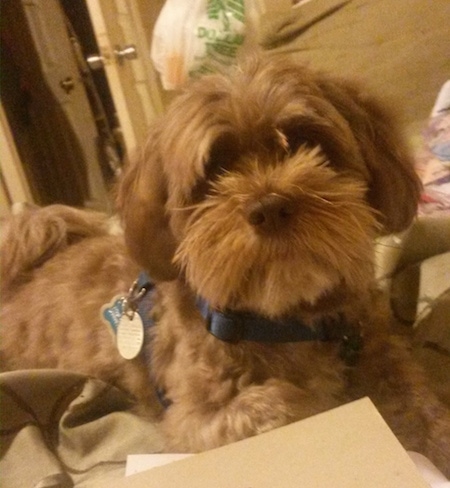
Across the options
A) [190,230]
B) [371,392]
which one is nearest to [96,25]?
[190,230]

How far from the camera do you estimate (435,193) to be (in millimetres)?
1570

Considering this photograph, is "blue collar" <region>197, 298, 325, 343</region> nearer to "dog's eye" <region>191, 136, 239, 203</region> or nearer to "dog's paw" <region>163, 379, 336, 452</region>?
"dog's paw" <region>163, 379, 336, 452</region>

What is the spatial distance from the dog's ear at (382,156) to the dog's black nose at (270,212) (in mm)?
245

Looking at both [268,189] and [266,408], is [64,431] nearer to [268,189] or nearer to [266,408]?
[266,408]

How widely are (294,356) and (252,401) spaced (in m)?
0.14

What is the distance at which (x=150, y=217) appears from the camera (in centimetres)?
110

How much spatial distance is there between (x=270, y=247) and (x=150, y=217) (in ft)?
0.95

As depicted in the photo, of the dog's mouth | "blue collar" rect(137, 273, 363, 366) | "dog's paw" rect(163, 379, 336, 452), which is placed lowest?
"dog's paw" rect(163, 379, 336, 452)

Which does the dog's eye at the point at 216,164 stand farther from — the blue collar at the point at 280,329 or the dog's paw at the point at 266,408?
the dog's paw at the point at 266,408

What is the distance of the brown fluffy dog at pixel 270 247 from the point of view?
0.94 meters

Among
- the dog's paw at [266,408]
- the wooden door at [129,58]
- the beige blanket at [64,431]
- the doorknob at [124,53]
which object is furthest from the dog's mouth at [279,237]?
the doorknob at [124,53]

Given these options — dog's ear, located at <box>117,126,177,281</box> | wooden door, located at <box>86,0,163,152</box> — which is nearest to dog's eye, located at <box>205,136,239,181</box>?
dog's ear, located at <box>117,126,177,281</box>

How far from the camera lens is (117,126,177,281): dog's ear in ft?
3.61

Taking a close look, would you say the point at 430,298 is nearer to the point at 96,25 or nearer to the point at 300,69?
the point at 300,69
